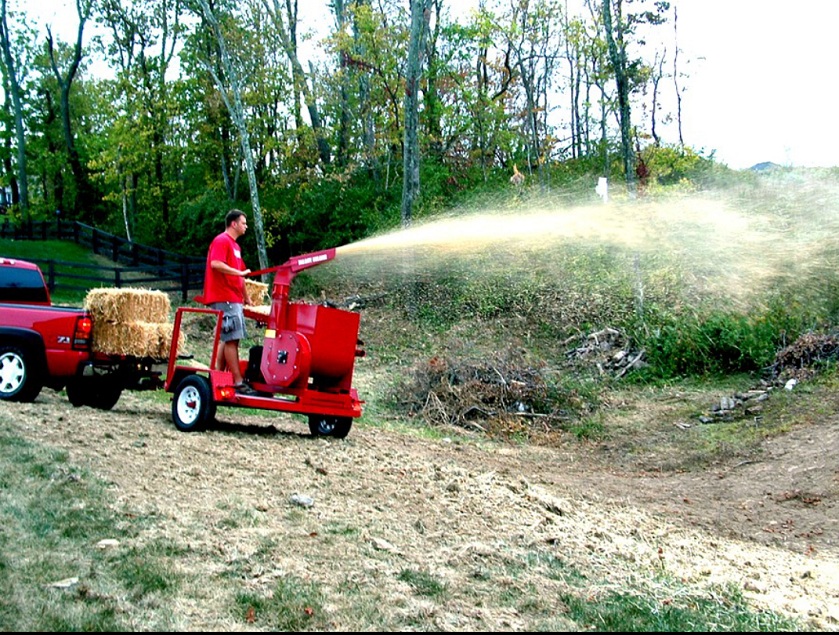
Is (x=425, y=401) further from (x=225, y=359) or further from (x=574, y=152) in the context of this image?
(x=574, y=152)

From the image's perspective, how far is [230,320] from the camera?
365 inches

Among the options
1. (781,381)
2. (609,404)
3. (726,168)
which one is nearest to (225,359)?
(609,404)

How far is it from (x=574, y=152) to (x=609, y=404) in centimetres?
2253

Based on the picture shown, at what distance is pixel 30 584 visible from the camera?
473 centimetres

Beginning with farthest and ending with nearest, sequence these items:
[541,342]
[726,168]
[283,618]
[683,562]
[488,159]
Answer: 1. [488,159]
2. [726,168]
3. [541,342]
4. [683,562]
5. [283,618]

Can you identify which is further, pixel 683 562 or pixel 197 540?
pixel 683 562

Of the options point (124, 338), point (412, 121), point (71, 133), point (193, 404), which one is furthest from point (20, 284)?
point (71, 133)

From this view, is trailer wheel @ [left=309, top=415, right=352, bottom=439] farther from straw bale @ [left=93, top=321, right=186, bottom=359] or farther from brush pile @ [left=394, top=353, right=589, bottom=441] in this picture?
brush pile @ [left=394, top=353, right=589, bottom=441]

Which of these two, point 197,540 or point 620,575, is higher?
point 197,540

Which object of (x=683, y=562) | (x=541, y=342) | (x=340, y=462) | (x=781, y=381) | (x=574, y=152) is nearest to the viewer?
(x=683, y=562)

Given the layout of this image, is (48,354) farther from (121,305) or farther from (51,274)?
(51,274)

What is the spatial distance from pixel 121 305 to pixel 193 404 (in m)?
2.11

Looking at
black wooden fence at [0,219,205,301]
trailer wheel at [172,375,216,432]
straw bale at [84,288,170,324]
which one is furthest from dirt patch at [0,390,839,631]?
black wooden fence at [0,219,205,301]

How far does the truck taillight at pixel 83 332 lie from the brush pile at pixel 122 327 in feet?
0.19
